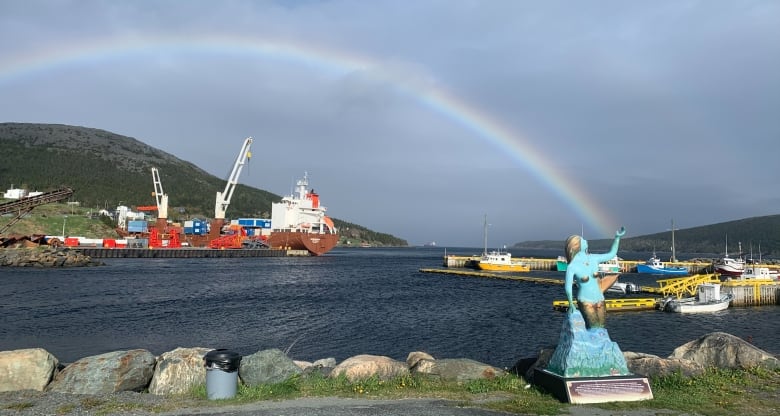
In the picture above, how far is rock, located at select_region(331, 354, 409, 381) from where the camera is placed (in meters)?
11.5

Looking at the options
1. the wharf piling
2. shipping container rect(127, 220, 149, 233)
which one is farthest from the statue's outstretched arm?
shipping container rect(127, 220, 149, 233)

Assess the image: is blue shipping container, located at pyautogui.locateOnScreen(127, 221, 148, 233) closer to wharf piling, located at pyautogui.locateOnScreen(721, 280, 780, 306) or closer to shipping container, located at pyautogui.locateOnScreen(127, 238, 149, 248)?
Answer: shipping container, located at pyautogui.locateOnScreen(127, 238, 149, 248)

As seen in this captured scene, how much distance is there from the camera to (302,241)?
412 ft

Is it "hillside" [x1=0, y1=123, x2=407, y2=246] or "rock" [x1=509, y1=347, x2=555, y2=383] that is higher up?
"hillside" [x1=0, y1=123, x2=407, y2=246]

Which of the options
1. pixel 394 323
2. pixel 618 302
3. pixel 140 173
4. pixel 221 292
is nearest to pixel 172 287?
pixel 221 292

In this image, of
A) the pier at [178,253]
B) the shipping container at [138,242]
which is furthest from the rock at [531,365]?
the shipping container at [138,242]

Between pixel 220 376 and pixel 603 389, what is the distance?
7256mm

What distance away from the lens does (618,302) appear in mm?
39531

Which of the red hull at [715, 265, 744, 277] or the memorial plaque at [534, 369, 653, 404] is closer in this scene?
the memorial plaque at [534, 369, 653, 404]

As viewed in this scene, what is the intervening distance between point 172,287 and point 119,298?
1005cm

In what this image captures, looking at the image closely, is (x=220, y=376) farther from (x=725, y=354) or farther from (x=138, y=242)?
(x=138, y=242)

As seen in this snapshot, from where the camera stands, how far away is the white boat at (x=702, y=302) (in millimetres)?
38900

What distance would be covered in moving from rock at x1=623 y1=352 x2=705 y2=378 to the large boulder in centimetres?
1085

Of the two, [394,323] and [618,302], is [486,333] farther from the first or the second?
[618,302]
